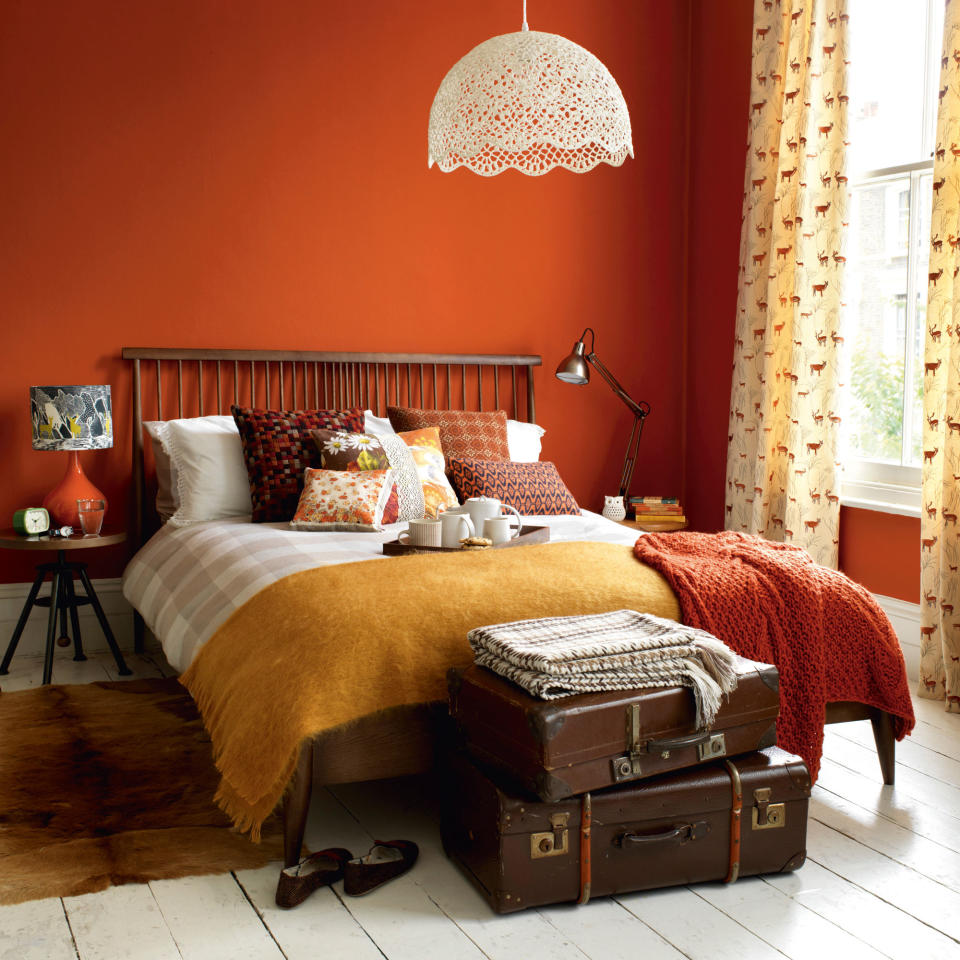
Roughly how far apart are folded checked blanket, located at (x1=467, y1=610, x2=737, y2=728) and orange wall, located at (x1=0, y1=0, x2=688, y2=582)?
243cm

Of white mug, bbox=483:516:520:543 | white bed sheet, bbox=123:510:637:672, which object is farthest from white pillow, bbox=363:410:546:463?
white mug, bbox=483:516:520:543

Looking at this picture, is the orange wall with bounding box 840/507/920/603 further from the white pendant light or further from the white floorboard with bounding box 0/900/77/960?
the white floorboard with bounding box 0/900/77/960

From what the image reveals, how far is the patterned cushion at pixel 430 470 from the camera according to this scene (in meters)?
3.65

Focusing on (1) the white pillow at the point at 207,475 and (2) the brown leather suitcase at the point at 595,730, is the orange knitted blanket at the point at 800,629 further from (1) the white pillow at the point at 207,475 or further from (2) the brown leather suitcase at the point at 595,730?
(1) the white pillow at the point at 207,475

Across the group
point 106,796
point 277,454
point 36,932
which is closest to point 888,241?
point 277,454

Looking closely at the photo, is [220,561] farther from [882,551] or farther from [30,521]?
[882,551]

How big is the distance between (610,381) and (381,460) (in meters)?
1.45

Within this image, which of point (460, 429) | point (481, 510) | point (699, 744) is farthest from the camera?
point (460, 429)

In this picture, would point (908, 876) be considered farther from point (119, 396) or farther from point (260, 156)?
point (260, 156)

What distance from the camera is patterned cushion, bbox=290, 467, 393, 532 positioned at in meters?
3.35

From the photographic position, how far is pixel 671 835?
204 cm

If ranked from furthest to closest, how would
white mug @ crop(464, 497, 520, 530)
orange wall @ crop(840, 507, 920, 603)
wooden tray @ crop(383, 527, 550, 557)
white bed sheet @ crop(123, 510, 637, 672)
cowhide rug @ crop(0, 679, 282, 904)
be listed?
1. orange wall @ crop(840, 507, 920, 603)
2. white mug @ crop(464, 497, 520, 530)
3. wooden tray @ crop(383, 527, 550, 557)
4. white bed sheet @ crop(123, 510, 637, 672)
5. cowhide rug @ crop(0, 679, 282, 904)

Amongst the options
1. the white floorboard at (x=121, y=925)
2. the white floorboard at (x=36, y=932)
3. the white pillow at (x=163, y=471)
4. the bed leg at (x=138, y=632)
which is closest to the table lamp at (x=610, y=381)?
the white pillow at (x=163, y=471)

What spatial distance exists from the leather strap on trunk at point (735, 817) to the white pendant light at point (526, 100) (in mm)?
1660
